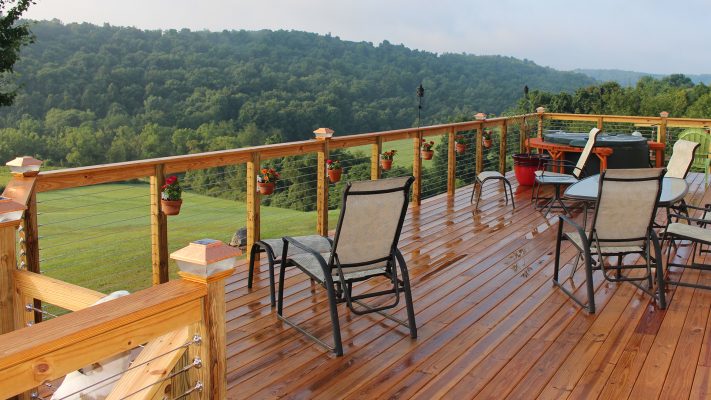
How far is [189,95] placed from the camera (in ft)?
82.0

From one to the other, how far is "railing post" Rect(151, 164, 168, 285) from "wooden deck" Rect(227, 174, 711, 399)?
1.76 feet

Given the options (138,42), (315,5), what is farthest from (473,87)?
(138,42)

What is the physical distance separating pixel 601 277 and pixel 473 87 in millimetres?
21879

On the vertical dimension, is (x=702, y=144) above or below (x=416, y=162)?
above

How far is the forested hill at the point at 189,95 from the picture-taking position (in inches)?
890

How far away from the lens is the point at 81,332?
1562 millimetres

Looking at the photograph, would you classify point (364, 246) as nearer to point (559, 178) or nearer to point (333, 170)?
point (333, 170)

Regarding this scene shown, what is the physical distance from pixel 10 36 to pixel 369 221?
773 inches

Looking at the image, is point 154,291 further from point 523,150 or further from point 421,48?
point 421,48

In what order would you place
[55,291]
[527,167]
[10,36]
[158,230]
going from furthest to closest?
1. [10,36]
2. [527,167]
3. [158,230]
4. [55,291]

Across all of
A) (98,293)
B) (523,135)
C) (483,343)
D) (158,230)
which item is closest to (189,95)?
(523,135)

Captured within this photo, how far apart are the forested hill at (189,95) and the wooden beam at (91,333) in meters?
20.2

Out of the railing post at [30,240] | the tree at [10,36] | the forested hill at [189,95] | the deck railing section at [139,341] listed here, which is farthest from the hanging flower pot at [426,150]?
the tree at [10,36]

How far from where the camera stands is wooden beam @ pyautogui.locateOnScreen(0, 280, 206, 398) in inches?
57.1
